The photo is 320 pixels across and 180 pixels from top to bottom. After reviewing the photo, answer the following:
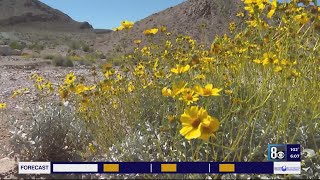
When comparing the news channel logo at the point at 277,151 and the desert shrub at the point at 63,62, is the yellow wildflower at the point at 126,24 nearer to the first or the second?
the news channel logo at the point at 277,151

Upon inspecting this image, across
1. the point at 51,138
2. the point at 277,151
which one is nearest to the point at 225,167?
the point at 277,151

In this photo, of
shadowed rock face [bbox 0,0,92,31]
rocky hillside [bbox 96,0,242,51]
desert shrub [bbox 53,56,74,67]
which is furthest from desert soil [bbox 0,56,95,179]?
shadowed rock face [bbox 0,0,92,31]

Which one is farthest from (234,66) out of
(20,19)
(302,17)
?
(20,19)

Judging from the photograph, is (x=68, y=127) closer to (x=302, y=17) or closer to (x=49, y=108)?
(x=49, y=108)

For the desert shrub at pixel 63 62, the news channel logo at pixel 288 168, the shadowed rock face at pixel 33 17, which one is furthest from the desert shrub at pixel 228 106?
the shadowed rock face at pixel 33 17

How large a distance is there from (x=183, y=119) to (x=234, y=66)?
1.69m

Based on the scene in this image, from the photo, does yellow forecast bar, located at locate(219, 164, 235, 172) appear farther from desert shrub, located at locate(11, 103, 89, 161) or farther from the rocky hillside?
the rocky hillside

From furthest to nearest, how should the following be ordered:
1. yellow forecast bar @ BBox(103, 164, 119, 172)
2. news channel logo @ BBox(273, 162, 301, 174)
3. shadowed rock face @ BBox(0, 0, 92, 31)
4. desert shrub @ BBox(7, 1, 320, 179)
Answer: shadowed rock face @ BBox(0, 0, 92, 31) < yellow forecast bar @ BBox(103, 164, 119, 172) < desert shrub @ BBox(7, 1, 320, 179) < news channel logo @ BBox(273, 162, 301, 174)

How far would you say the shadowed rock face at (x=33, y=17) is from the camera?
182 feet

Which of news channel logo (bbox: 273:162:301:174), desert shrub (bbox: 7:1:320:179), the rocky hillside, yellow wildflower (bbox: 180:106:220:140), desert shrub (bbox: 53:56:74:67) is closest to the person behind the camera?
yellow wildflower (bbox: 180:106:220:140)

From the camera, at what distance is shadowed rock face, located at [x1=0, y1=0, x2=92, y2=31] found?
182 ft

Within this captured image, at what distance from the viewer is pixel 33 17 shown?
58688 millimetres

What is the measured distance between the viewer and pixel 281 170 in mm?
2125

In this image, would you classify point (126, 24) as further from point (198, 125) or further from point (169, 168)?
point (198, 125)
